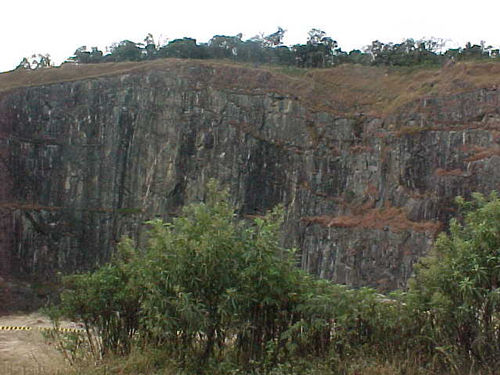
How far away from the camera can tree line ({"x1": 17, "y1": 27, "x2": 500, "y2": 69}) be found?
47.2m

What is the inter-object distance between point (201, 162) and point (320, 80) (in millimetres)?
10272

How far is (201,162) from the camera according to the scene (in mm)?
34562

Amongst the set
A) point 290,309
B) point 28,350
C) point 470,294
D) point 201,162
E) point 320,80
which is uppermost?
point 320,80

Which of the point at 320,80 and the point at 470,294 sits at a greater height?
the point at 320,80

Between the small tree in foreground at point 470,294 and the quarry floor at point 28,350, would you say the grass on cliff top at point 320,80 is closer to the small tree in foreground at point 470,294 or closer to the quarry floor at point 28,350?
the quarry floor at point 28,350

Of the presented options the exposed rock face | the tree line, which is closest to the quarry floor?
the exposed rock face

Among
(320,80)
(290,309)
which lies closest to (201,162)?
(320,80)

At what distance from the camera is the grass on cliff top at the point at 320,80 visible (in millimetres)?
34844

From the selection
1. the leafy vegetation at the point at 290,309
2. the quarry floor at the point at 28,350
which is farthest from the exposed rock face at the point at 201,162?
the leafy vegetation at the point at 290,309

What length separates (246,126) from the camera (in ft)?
114

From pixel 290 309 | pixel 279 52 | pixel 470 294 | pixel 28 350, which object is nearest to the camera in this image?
pixel 470 294

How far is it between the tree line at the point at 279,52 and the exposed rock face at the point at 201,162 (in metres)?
11.8

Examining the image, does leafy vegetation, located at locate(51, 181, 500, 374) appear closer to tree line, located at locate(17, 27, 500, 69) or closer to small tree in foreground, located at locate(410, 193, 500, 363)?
small tree in foreground, located at locate(410, 193, 500, 363)

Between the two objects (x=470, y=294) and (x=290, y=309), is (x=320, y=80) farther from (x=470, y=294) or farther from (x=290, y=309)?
(x=470, y=294)
